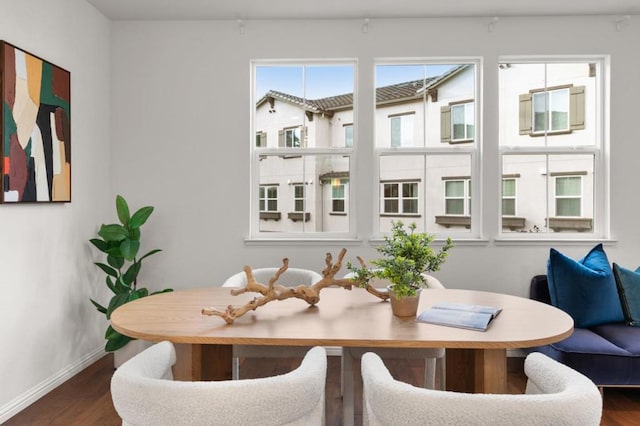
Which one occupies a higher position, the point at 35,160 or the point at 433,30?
the point at 433,30

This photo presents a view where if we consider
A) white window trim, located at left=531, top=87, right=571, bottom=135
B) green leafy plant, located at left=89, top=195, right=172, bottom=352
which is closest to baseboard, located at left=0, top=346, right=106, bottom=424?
green leafy plant, located at left=89, top=195, right=172, bottom=352

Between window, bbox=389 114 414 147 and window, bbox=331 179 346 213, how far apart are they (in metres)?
0.55

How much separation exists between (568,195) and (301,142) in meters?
2.22

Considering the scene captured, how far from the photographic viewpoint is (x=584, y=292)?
2.89m

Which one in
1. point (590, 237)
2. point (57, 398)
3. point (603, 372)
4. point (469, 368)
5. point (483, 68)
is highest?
point (483, 68)

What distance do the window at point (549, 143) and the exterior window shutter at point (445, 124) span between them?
0.42 metres

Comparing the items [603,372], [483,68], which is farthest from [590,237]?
[483,68]

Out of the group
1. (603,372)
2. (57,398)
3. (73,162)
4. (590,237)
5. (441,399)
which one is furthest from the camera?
(590,237)

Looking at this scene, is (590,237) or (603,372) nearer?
(603,372)

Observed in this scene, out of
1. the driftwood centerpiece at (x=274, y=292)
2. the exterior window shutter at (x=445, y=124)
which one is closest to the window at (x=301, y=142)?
the exterior window shutter at (x=445, y=124)

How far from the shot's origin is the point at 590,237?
355 cm

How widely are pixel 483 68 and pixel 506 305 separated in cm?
228

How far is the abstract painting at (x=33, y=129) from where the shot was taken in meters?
2.47

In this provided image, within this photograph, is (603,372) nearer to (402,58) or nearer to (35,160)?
(402,58)
